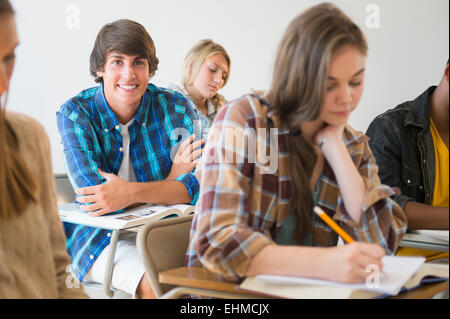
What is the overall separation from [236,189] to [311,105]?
0.24 metres

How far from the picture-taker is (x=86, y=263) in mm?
2057

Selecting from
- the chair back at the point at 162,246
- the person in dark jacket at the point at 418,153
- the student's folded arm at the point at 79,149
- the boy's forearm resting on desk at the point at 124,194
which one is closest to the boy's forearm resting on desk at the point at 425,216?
the person in dark jacket at the point at 418,153

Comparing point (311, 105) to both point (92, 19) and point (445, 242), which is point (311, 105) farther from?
point (92, 19)

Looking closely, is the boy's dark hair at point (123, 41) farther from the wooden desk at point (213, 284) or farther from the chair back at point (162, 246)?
the wooden desk at point (213, 284)

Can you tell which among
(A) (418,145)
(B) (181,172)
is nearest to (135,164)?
(B) (181,172)

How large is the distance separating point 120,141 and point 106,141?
63mm

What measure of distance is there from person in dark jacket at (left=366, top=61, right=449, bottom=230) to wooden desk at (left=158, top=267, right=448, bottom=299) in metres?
0.34

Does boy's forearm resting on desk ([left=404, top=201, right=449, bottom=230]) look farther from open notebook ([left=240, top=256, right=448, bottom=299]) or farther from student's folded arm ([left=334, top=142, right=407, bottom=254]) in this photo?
open notebook ([left=240, top=256, right=448, bottom=299])

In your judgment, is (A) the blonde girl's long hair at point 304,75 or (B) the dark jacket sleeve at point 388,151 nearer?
(A) the blonde girl's long hair at point 304,75

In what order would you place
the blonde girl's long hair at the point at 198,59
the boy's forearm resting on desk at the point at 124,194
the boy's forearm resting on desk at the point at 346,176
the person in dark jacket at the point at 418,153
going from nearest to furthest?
the boy's forearm resting on desk at the point at 346,176 → the person in dark jacket at the point at 418,153 → the boy's forearm resting on desk at the point at 124,194 → the blonde girl's long hair at the point at 198,59

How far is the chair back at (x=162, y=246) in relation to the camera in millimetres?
1283

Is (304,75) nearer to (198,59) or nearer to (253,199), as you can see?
(253,199)

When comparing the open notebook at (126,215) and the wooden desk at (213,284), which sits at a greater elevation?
the wooden desk at (213,284)

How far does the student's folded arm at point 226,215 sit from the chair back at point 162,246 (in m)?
0.23
